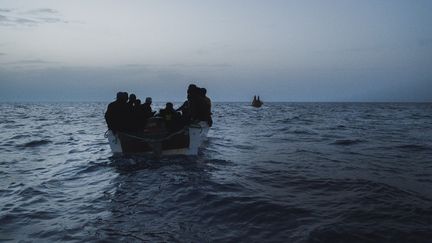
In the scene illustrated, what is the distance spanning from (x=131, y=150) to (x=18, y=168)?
10.4 ft

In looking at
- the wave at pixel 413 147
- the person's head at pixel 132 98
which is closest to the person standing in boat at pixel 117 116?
the person's head at pixel 132 98

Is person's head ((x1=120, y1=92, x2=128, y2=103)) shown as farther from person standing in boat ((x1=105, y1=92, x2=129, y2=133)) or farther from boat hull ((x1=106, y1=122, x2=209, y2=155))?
boat hull ((x1=106, y1=122, x2=209, y2=155))

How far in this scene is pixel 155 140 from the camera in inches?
466

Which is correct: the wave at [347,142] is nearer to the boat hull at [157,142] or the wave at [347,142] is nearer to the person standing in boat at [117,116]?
the boat hull at [157,142]

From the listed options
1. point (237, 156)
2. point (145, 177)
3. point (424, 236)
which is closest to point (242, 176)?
point (145, 177)

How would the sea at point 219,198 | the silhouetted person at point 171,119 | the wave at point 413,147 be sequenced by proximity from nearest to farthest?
1. the sea at point 219,198
2. the silhouetted person at point 171,119
3. the wave at point 413,147

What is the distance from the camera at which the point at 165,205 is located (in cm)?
Result: 683

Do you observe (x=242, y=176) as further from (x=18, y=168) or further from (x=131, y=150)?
(x=18, y=168)

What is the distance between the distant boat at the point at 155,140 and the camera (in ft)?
39.0

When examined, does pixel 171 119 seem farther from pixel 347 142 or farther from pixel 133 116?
pixel 347 142

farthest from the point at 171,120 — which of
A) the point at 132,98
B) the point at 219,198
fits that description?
the point at 219,198

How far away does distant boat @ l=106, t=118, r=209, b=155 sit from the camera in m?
11.9

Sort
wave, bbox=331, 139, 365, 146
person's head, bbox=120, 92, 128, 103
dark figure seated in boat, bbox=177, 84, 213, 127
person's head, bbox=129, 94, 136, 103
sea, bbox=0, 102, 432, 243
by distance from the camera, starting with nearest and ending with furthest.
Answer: sea, bbox=0, 102, 432, 243 < person's head, bbox=120, 92, 128, 103 < person's head, bbox=129, 94, 136, 103 < dark figure seated in boat, bbox=177, 84, 213, 127 < wave, bbox=331, 139, 365, 146

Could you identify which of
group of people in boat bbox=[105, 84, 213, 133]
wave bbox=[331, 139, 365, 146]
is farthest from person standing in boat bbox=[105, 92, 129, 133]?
wave bbox=[331, 139, 365, 146]
